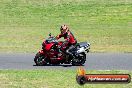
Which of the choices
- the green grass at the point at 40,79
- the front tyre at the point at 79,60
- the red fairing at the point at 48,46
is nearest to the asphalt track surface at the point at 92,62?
the front tyre at the point at 79,60

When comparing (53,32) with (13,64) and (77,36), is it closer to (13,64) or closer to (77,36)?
→ (77,36)

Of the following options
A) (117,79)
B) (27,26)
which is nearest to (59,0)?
(27,26)

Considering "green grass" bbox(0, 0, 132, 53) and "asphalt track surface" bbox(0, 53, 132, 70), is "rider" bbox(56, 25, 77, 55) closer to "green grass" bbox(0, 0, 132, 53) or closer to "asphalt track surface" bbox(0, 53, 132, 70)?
"asphalt track surface" bbox(0, 53, 132, 70)

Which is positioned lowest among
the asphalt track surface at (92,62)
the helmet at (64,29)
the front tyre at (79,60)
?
the asphalt track surface at (92,62)

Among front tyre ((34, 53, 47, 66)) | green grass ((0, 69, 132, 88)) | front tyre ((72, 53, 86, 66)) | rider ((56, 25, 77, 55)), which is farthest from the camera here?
front tyre ((72, 53, 86, 66))

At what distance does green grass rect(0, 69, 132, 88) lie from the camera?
16.0m

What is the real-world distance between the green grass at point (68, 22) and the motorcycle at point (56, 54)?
160 inches

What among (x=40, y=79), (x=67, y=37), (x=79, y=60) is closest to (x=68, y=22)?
(x=79, y=60)

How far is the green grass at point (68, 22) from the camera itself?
2867cm

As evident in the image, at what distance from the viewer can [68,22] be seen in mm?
39000

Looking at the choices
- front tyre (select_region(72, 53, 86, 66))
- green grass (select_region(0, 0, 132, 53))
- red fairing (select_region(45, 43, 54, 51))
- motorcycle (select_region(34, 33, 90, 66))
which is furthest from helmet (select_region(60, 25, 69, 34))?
green grass (select_region(0, 0, 132, 53))

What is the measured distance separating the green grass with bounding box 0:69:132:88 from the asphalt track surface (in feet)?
5.76

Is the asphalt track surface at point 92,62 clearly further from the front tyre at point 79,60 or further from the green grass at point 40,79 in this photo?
the green grass at point 40,79

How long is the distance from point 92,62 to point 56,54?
179cm
